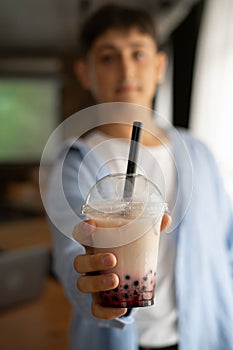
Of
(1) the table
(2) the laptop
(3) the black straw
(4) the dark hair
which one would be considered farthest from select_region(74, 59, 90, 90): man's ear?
(2) the laptop

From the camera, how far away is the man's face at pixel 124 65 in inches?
14.5

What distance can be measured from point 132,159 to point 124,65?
123 mm

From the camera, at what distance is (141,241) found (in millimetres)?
257

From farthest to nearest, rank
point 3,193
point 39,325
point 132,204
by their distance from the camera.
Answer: point 3,193, point 39,325, point 132,204

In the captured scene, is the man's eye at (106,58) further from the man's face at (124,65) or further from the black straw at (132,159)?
the black straw at (132,159)

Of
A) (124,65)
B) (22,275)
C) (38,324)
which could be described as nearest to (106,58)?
(124,65)

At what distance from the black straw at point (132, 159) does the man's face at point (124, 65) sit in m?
0.10

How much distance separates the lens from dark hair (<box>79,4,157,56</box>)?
0.39 metres

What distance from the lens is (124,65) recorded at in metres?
0.36

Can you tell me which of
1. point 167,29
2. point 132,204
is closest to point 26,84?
point 167,29

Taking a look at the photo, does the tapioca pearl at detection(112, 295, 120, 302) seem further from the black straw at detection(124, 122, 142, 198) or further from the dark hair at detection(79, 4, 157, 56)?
the dark hair at detection(79, 4, 157, 56)

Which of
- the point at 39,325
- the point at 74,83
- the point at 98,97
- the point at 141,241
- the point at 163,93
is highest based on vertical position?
the point at 74,83

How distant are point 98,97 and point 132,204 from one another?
6.8 inches

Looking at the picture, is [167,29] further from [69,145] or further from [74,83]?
[69,145]
